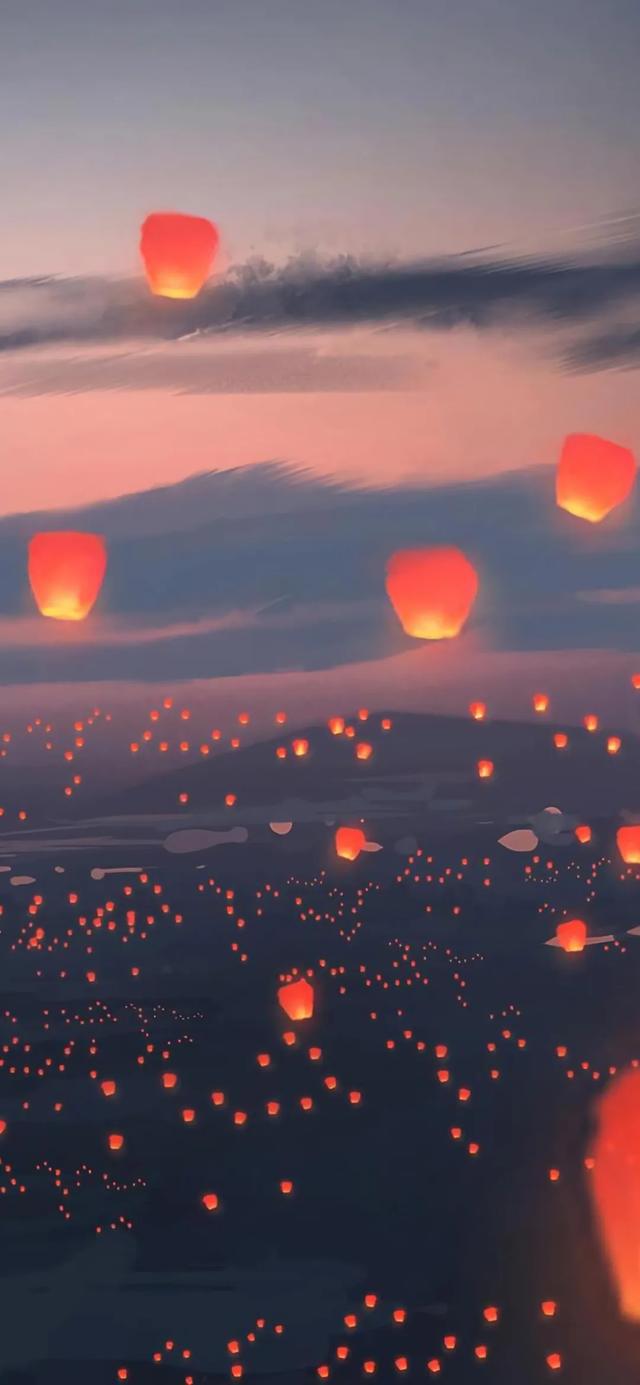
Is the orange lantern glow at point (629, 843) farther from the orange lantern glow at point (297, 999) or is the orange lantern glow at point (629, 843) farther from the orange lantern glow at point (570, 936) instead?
the orange lantern glow at point (297, 999)

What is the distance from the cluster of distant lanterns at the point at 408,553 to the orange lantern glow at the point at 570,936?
2.51 ft

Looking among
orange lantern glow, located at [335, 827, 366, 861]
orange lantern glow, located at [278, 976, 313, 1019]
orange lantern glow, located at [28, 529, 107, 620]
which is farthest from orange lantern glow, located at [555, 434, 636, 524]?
orange lantern glow, located at [278, 976, 313, 1019]

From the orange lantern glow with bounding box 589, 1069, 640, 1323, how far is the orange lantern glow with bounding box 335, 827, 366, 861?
0.84m

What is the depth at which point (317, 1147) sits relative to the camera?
3.51 metres

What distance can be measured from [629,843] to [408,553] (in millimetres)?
897

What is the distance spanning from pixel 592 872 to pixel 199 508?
131 centimetres

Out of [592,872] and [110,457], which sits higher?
[110,457]

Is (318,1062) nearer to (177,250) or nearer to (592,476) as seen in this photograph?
(592,476)

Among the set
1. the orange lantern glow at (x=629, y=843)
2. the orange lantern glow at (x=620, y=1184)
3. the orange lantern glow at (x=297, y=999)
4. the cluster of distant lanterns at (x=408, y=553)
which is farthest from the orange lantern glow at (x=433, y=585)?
the orange lantern glow at (x=620, y=1184)

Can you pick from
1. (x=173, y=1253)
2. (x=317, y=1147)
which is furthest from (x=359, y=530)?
(x=173, y=1253)

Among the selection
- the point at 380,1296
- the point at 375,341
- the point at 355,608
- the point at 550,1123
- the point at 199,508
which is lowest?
the point at 380,1296

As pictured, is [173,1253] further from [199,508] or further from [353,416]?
[353,416]

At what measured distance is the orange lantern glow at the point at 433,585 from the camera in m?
3.55

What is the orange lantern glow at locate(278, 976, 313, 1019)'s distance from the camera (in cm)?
355
